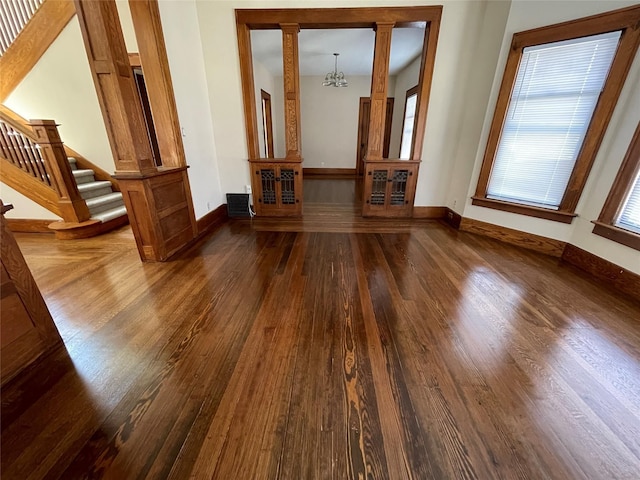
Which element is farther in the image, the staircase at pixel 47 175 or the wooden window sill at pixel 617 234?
the staircase at pixel 47 175

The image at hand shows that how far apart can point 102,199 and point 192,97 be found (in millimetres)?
1998

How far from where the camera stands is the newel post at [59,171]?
3008 mm

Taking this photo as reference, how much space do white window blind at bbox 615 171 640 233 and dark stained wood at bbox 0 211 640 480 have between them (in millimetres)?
558

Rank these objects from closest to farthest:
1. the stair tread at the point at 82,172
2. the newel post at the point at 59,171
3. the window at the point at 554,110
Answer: the window at the point at 554,110
the newel post at the point at 59,171
the stair tread at the point at 82,172

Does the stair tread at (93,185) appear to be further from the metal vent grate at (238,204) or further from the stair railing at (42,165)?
the metal vent grate at (238,204)

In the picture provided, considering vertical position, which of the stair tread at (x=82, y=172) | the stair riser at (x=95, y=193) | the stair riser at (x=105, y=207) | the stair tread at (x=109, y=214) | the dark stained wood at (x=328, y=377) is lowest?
the dark stained wood at (x=328, y=377)

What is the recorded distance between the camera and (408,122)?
6.27m

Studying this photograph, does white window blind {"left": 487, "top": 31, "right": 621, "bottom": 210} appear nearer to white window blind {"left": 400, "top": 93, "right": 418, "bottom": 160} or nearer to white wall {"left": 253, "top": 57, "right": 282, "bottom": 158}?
white window blind {"left": 400, "top": 93, "right": 418, "bottom": 160}

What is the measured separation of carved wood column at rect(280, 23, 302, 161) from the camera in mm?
3396

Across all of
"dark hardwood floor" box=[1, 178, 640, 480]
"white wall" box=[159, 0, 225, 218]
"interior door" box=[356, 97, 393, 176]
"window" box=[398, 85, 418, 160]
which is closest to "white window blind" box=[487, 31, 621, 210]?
"dark hardwood floor" box=[1, 178, 640, 480]

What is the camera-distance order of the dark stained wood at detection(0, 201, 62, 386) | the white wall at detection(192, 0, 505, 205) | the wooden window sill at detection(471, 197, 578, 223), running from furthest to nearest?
the white wall at detection(192, 0, 505, 205) → the wooden window sill at detection(471, 197, 578, 223) → the dark stained wood at detection(0, 201, 62, 386)

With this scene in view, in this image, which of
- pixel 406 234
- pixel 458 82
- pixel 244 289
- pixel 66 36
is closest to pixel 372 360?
pixel 244 289

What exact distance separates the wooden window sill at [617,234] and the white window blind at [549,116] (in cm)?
46


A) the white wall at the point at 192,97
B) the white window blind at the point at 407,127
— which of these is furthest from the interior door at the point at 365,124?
the white wall at the point at 192,97
